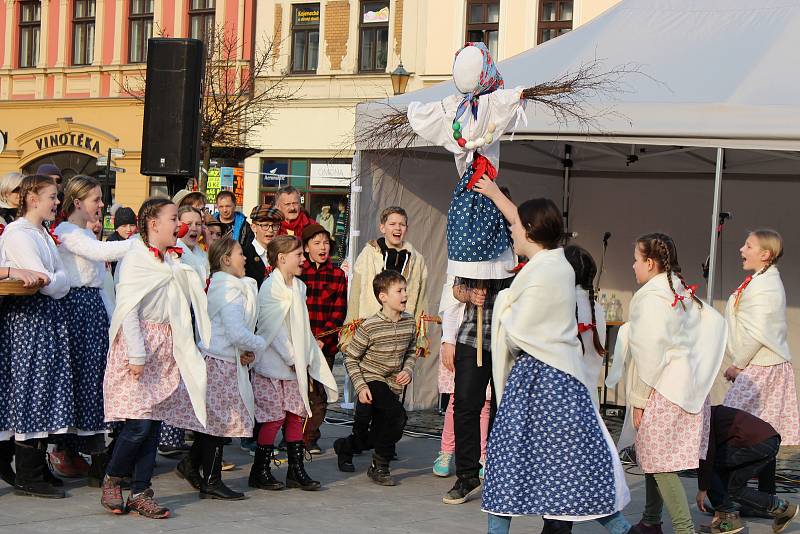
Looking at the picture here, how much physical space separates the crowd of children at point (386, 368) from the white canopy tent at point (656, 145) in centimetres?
110

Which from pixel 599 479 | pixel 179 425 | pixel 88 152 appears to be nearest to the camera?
pixel 599 479

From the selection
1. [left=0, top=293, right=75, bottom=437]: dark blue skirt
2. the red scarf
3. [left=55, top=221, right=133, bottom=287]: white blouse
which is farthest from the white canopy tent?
[left=0, top=293, right=75, bottom=437]: dark blue skirt

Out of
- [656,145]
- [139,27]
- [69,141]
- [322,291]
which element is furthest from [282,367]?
[139,27]

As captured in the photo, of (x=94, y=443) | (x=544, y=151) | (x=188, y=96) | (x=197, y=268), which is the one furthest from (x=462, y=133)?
(x=544, y=151)

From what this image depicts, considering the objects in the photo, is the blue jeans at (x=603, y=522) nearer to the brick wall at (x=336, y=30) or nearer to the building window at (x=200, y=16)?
the brick wall at (x=336, y=30)

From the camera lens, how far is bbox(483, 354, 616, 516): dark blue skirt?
16.1 feet

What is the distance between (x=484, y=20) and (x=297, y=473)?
65.0 feet

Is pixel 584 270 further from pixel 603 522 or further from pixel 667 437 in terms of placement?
pixel 603 522

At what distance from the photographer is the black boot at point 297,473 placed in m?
6.82

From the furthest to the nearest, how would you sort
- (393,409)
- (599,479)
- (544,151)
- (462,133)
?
(544,151), (393,409), (462,133), (599,479)

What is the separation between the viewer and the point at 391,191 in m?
9.73

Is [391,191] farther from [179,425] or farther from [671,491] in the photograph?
[671,491]

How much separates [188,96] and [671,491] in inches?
224

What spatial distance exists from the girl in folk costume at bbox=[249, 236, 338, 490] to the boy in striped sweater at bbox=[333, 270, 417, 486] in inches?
18.7
